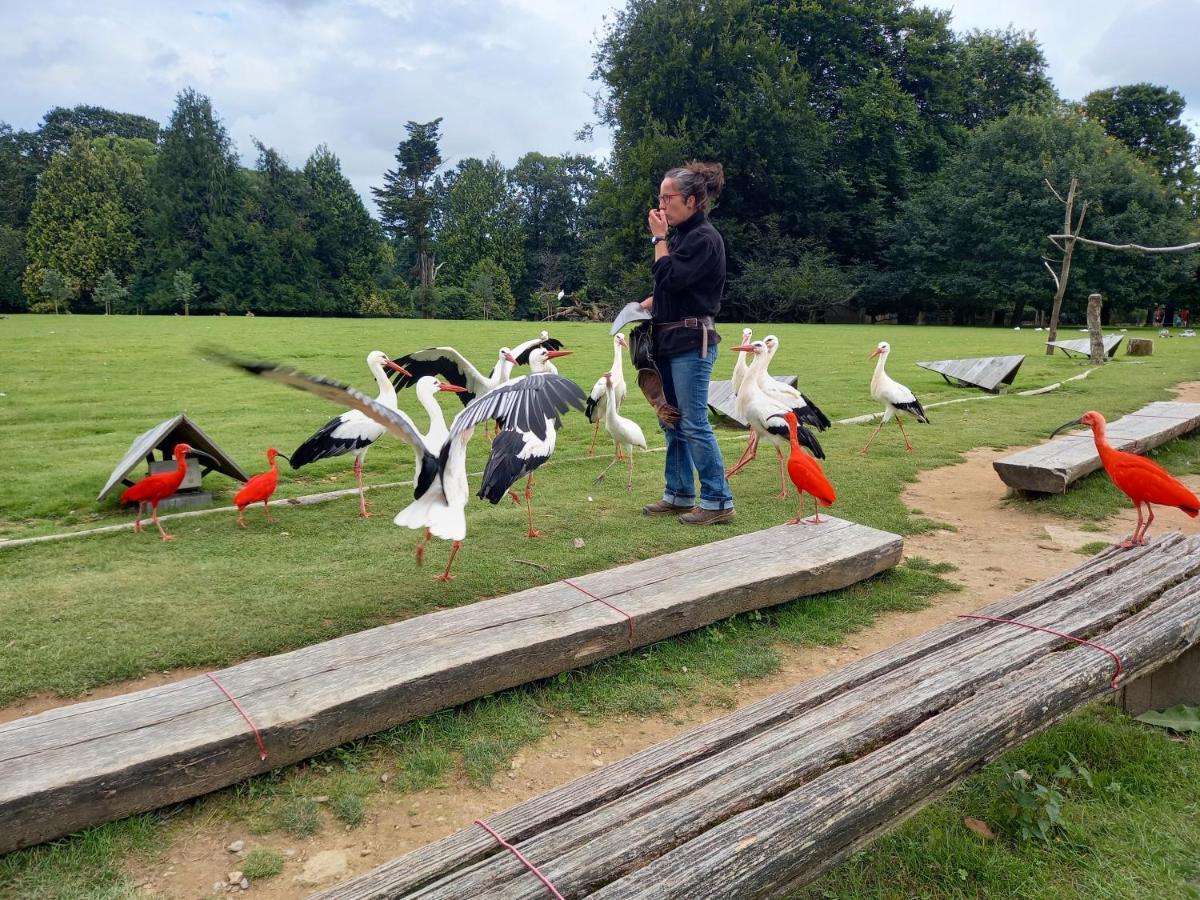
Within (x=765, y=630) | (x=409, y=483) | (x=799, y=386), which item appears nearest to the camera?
(x=765, y=630)

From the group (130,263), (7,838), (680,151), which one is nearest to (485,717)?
(7,838)

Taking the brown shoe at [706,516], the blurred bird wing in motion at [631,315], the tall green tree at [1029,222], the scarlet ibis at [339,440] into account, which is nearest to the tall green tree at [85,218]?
the tall green tree at [1029,222]

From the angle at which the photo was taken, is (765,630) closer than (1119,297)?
Yes

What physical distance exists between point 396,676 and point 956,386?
13043 mm

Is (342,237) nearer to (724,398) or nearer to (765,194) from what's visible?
(765,194)

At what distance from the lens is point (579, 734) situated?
311 centimetres

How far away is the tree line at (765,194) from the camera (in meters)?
33.2

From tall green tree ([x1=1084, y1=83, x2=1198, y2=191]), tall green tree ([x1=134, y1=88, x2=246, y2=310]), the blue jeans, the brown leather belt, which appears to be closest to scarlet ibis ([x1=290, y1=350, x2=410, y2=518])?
the blue jeans

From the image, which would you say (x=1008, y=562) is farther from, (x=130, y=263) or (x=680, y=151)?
(x=130, y=263)

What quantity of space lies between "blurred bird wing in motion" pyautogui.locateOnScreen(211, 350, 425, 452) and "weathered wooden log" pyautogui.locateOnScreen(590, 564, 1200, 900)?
199 cm

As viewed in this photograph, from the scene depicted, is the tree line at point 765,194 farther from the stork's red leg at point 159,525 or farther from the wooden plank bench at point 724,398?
the stork's red leg at point 159,525

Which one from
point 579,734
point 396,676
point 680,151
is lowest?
point 579,734

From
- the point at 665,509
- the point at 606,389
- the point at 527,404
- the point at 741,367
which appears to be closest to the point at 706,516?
the point at 665,509

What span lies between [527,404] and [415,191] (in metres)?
48.7
